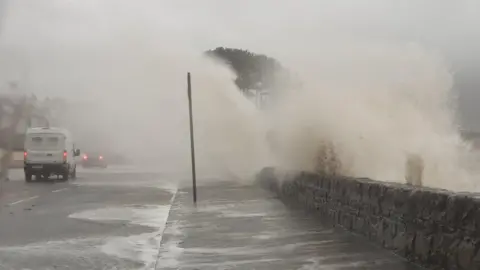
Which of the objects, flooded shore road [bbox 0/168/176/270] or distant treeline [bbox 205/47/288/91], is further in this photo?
distant treeline [bbox 205/47/288/91]

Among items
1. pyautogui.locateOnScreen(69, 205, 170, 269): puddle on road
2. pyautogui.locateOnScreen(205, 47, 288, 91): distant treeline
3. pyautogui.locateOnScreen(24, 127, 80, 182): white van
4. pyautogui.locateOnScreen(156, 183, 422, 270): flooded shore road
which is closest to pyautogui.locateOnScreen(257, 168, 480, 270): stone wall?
pyautogui.locateOnScreen(156, 183, 422, 270): flooded shore road

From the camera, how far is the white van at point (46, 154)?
31.9m

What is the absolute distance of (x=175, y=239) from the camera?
10383 mm

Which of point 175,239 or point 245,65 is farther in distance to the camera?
point 245,65

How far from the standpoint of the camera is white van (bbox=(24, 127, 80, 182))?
3191 cm

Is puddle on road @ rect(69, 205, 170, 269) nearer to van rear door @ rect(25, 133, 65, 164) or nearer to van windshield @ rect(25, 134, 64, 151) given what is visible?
van rear door @ rect(25, 133, 65, 164)

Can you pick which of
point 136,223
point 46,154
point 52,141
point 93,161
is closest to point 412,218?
point 136,223

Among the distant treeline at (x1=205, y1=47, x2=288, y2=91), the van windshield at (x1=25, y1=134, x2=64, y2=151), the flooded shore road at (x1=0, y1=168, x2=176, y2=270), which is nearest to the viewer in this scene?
the flooded shore road at (x1=0, y1=168, x2=176, y2=270)

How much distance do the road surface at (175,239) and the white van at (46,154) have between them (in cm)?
1524

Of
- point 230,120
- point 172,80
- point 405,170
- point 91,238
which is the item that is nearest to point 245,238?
point 91,238

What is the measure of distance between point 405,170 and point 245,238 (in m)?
9.94

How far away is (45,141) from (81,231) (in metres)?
22.0

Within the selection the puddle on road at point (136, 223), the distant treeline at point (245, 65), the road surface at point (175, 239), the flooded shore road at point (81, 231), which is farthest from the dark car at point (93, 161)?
the puddle on road at point (136, 223)

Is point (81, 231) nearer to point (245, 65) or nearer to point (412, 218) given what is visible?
point (412, 218)
